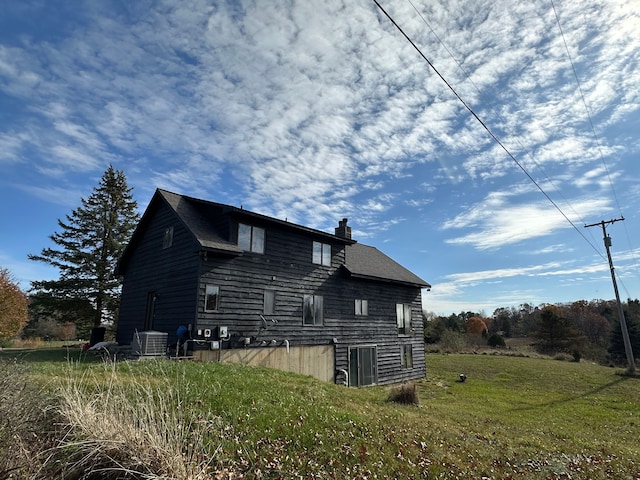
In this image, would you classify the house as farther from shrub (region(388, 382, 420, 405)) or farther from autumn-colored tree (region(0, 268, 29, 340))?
autumn-colored tree (region(0, 268, 29, 340))

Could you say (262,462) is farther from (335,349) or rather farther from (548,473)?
(335,349)

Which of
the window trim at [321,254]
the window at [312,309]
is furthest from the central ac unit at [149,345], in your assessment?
the window trim at [321,254]

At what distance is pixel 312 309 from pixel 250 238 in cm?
485

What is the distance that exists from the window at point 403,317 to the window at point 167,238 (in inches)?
552

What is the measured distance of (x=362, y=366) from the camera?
1995 centimetres

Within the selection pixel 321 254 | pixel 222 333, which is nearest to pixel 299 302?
pixel 321 254

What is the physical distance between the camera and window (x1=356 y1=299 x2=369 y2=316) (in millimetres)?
20500

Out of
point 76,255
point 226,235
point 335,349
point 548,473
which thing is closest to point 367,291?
point 335,349

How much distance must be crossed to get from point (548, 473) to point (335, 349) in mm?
12247

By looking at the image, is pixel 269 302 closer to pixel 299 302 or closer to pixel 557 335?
pixel 299 302

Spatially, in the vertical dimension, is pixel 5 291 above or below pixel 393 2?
below

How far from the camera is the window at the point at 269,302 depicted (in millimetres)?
15930

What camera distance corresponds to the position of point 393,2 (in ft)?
21.2

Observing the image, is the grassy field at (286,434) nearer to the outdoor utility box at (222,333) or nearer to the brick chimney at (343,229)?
the outdoor utility box at (222,333)
